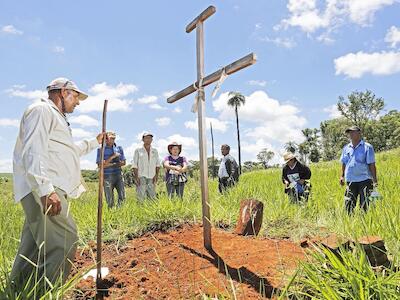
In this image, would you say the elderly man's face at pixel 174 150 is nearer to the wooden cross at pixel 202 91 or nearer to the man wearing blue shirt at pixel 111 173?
the man wearing blue shirt at pixel 111 173

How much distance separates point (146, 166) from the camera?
24.4 ft

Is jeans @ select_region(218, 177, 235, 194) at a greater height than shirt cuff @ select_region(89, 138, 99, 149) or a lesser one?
lesser

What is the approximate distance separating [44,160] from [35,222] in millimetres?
482

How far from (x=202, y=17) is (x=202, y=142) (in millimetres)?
1327

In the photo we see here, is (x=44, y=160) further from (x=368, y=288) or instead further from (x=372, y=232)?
(x=372, y=232)

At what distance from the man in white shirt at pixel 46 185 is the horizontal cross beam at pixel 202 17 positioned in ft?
5.25

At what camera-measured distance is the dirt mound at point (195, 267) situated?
8.91ft

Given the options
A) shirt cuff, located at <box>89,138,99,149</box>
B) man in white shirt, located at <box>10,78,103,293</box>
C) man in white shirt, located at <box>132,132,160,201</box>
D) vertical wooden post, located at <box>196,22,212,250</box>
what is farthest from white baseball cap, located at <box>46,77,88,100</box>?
man in white shirt, located at <box>132,132,160,201</box>

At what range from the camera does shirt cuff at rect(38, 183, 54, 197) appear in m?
2.65

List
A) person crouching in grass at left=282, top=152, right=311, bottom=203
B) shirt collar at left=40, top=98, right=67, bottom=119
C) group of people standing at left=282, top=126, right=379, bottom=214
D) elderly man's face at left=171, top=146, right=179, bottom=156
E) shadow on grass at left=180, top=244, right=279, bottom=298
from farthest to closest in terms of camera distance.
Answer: elderly man's face at left=171, top=146, right=179, bottom=156, person crouching in grass at left=282, top=152, right=311, bottom=203, group of people standing at left=282, top=126, right=379, bottom=214, shirt collar at left=40, top=98, right=67, bottom=119, shadow on grass at left=180, top=244, right=279, bottom=298

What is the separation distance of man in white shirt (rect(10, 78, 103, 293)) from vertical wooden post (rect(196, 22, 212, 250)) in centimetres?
123

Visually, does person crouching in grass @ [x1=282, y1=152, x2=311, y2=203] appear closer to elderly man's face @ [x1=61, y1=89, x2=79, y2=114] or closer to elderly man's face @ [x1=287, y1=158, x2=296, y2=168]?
elderly man's face @ [x1=287, y1=158, x2=296, y2=168]

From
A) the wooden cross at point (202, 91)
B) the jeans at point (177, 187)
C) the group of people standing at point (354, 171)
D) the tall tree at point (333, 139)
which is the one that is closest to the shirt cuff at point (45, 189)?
the wooden cross at point (202, 91)

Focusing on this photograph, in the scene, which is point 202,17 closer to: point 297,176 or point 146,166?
point 297,176
